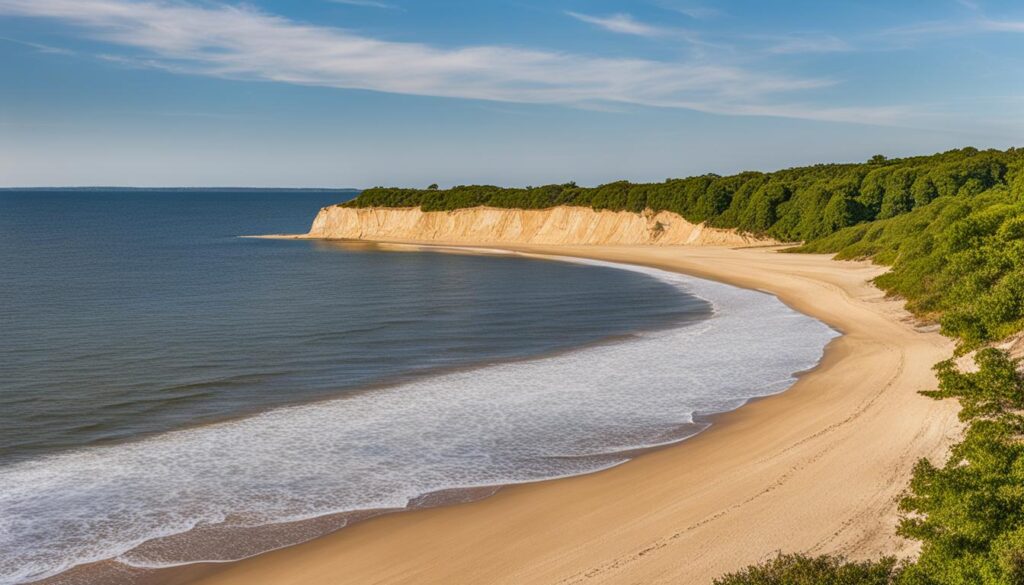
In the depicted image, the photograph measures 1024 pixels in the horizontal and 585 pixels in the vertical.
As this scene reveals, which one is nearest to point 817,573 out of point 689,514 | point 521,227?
point 689,514

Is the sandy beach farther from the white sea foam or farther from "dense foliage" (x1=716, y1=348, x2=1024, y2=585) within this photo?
the white sea foam

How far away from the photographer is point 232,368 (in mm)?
27078

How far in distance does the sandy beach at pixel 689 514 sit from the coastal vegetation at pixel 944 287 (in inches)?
34.2

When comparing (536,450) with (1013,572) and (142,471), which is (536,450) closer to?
(142,471)

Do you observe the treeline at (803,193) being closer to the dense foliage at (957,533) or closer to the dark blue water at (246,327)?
the dark blue water at (246,327)

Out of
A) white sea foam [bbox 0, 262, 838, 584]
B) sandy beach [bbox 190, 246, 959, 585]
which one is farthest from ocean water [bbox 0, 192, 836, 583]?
sandy beach [bbox 190, 246, 959, 585]

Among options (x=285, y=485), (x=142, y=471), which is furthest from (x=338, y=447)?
(x=142, y=471)

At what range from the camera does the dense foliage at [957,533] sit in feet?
29.8

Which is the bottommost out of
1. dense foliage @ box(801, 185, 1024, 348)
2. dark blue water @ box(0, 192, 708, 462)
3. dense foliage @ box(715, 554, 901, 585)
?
dark blue water @ box(0, 192, 708, 462)

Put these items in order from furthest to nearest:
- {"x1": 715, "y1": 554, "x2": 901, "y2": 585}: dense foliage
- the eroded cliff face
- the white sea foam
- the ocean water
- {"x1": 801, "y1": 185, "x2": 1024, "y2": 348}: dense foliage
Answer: the eroded cliff face, {"x1": 801, "y1": 185, "x2": 1024, "y2": 348}: dense foliage, the ocean water, the white sea foam, {"x1": 715, "y1": 554, "x2": 901, "y2": 585}: dense foliage

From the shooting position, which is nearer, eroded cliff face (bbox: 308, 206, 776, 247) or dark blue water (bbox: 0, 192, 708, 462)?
dark blue water (bbox: 0, 192, 708, 462)

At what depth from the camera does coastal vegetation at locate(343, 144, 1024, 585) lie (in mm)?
9758

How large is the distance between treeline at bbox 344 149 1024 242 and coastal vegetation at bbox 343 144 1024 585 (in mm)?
177

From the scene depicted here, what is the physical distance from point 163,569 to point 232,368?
1540 centimetres
